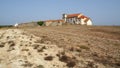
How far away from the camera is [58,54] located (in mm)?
30094

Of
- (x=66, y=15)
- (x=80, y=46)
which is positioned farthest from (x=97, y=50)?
(x=66, y=15)

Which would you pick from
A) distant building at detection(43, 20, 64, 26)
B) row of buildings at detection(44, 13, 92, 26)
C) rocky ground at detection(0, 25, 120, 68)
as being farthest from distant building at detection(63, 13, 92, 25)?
rocky ground at detection(0, 25, 120, 68)

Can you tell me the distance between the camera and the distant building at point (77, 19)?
115 m

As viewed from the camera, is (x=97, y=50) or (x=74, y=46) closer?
(x=97, y=50)

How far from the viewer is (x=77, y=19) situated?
11750 cm

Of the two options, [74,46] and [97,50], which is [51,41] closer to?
[74,46]

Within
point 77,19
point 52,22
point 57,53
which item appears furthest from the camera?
point 77,19

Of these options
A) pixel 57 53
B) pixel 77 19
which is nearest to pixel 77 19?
pixel 77 19

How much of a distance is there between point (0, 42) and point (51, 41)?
8.83 metres

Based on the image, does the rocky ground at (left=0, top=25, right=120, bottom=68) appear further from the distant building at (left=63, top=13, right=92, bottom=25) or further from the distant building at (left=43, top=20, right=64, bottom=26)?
the distant building at (left=63, top=13, right=92, bottom=25)

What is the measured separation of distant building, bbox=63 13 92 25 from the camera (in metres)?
115

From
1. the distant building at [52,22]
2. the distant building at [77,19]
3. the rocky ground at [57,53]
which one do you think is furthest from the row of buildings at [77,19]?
the rocky ground at [57,53]

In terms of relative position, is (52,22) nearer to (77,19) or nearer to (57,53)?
(77,19)

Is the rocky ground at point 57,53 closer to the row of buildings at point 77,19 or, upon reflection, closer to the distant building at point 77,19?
the row of buildings at point 77,19
